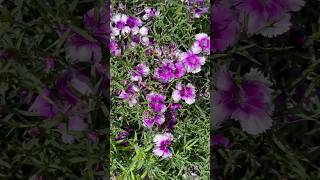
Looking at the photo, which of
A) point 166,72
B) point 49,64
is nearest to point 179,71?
point 166,72

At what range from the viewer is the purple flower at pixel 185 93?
1.78m

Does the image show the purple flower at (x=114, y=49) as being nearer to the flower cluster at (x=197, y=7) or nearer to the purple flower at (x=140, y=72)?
the purple flower at (x=140, y=72)

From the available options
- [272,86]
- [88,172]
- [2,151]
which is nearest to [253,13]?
[272,86]

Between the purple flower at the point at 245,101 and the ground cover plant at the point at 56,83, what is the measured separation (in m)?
0.30

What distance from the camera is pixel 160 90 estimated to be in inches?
71.1

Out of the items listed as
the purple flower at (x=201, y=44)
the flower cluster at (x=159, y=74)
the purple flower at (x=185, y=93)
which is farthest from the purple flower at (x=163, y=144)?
the purple flower at (x=201, y=44)

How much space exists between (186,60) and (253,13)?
0.22 meters

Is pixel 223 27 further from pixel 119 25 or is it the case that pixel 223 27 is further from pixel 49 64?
pixel 49 64

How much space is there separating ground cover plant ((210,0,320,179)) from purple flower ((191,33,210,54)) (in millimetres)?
31

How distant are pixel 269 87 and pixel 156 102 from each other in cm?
30

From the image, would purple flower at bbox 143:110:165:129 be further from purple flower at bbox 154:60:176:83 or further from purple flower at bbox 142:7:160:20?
purple flower at bbox 142:7:160:20

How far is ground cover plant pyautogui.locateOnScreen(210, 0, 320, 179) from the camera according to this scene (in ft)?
5.61

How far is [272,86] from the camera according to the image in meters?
1.72

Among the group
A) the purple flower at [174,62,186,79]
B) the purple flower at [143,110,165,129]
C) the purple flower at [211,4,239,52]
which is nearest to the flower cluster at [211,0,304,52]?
the purple flower at [211,4,239,52]
